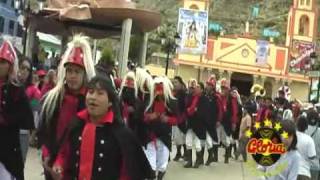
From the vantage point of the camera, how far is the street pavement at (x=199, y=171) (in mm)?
11702

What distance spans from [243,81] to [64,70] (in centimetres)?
6003

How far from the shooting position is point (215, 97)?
15141mm

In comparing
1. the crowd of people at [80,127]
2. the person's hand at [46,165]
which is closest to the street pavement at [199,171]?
the crowd of people at [80,127]

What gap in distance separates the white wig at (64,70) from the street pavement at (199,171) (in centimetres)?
539

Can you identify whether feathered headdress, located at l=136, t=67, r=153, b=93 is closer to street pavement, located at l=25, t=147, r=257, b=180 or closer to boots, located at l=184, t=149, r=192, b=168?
street pavement, located at l=25, t=147, r=257, b=180

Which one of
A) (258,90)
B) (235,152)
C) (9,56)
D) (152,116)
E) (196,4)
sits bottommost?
(235,152)

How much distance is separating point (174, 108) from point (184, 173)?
113 inches

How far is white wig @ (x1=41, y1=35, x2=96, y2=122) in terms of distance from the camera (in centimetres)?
532

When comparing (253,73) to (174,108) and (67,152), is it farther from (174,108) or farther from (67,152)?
(67,152)

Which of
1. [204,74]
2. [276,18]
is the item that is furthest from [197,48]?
[276,18]

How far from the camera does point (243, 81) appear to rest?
213 ft

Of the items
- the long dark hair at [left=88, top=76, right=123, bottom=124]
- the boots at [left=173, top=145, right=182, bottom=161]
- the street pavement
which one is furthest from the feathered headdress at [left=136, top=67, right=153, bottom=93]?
the long dark hair at [left=88, top=76, right=123, bottom=124]

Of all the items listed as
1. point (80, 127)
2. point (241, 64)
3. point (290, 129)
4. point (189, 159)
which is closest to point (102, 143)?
Answer: point (80, 127)

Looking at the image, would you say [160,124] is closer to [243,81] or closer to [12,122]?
[12,122]
